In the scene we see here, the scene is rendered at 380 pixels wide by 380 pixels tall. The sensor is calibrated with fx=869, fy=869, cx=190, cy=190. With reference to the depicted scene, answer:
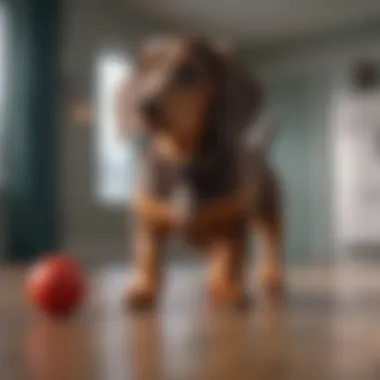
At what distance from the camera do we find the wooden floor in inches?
25.4

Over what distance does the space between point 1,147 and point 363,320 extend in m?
2.88

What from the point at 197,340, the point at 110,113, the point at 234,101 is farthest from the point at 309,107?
the point at 197,340

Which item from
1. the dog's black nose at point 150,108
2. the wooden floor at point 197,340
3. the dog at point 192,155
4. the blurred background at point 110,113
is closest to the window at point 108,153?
the blurred background at point 110,113

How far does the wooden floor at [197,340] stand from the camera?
64 centimetres

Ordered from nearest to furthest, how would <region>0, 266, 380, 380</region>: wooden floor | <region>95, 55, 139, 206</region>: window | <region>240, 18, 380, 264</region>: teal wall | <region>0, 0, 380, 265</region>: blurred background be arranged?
<region>0, 266, 380, 380</region>: wooden floor, <region>0, 0, 380, 265</region>: blurred background, <region>95, 55, 139, 206</region>: window, <region>240, 18, 380, 264</region>: teal wall

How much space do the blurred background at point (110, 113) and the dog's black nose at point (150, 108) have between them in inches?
66.2

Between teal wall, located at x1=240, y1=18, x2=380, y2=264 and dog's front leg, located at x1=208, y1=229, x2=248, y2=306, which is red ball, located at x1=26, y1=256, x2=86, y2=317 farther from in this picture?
teal wall, located at x1=240, y1=18, x2=380, y2=264

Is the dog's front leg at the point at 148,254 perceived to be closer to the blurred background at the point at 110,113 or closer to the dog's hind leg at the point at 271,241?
the dog's hind leg at the point at 271,241

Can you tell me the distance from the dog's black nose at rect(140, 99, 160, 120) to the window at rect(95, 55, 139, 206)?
3170 mm

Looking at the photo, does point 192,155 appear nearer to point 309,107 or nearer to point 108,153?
point 108,153

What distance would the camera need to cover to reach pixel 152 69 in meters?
1.14

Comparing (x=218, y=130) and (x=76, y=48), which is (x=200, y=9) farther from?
(x=218, y=130)

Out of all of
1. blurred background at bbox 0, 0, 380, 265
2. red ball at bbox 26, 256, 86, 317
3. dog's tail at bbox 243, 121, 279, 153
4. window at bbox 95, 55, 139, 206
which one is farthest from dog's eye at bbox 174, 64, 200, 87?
window at bbox 95, 55, 139, 206

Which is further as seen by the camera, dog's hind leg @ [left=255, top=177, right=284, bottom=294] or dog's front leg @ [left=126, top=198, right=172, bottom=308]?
dog's hind leg @ [left=255, top=177, right=284, bottom=294]
